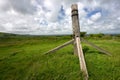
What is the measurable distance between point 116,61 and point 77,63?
191 cm

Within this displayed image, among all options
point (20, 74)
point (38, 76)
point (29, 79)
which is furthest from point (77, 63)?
point (20, 74)

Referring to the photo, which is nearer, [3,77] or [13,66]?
[3,77]

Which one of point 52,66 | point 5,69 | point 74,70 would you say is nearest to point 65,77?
point 74,70

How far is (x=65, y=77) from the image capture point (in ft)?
12.5

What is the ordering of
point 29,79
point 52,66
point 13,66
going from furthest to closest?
1. point 13,66
2. point 52,66
3. point 29,79

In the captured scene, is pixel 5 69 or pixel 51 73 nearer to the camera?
pixel 51 73

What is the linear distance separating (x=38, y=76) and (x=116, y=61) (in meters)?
3.62

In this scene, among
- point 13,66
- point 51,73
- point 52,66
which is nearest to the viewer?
point 51,73

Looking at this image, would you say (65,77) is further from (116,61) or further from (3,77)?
(116,61)

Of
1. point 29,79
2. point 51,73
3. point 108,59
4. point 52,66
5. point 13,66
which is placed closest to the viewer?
point 29,79

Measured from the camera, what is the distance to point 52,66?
438 cm

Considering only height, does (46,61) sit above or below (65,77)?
above

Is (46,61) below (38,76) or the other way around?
the other way around

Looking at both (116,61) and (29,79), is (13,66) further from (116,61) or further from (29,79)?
(116,61)
